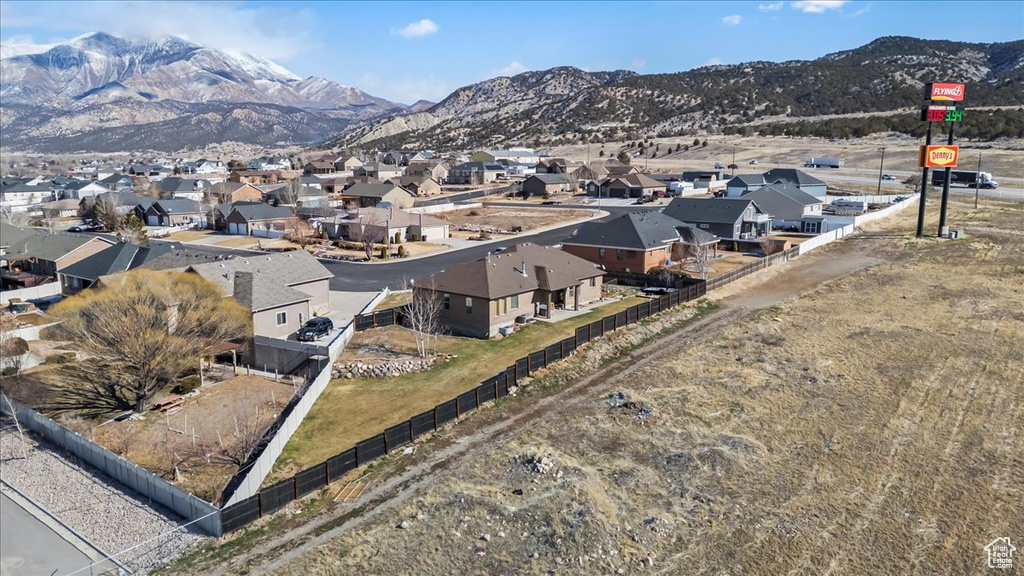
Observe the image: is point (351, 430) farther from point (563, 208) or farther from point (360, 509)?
point (563, 208)

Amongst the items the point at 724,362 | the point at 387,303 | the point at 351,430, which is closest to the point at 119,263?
the point at 387,303

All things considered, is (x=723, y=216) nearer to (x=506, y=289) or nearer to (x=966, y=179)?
(x=506, y=289)

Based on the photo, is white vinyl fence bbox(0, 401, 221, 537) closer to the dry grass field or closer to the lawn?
the lawn

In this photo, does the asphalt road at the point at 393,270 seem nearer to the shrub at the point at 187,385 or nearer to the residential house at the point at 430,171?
the shrub at the point at 187,385

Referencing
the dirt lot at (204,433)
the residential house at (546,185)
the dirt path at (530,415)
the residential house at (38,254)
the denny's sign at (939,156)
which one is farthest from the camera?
the residential house at (546,185)

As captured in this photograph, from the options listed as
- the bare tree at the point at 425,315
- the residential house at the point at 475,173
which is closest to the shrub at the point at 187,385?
the bare tree at the point at 425,315

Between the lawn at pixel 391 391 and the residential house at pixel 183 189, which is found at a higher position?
the residential house at pixel 183 189
